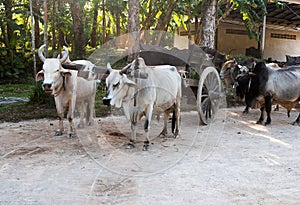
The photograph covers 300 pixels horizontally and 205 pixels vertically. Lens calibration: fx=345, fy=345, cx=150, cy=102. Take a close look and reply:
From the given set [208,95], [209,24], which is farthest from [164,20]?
[208,95]

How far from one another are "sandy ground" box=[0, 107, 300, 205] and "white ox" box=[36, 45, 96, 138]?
1.73 feet

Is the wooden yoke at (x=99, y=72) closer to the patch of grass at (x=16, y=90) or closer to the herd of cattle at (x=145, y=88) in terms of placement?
the herd of cattle at (x=145, y=88)

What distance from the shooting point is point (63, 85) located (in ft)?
18.3

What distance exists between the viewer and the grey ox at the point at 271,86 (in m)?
7.01

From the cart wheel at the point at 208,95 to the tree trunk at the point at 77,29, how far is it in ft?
22.3

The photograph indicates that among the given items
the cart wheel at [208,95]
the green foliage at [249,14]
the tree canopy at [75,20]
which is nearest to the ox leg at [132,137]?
the cart wheel at [208,95]

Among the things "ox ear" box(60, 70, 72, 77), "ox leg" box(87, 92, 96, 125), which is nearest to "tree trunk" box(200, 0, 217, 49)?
"ox leg" box(87, 92, 96, 125)

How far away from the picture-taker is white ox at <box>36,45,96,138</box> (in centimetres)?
516

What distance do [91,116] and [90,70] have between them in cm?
131

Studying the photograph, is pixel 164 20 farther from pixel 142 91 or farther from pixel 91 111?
pixel 142 91

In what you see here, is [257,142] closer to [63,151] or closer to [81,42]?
[63,151]

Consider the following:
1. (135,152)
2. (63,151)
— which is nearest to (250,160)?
(135,152)

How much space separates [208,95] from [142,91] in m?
2.28

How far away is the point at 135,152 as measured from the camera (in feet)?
16.4
